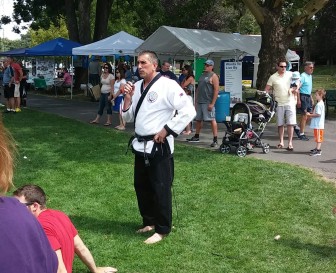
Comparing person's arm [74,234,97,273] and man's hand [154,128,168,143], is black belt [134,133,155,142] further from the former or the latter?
person's arm [74,234,97,273]

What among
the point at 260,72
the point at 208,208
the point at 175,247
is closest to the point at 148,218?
the point at 175,247

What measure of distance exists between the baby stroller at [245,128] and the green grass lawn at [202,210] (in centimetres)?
44

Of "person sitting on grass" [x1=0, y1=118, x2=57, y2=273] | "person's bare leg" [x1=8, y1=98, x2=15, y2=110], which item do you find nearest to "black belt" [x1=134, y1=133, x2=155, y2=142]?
"person sitting on grass" [x1=0, y1=118, x2=57, y2=273]

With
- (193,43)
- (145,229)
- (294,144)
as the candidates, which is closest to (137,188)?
(145,229)

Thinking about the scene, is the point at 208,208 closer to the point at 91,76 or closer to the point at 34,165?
the point at 34,165

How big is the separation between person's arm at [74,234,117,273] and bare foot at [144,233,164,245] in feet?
2.27

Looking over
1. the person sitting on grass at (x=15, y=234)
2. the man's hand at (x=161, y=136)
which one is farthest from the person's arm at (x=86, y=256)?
the person sitting on grass at (x=15, y=234)

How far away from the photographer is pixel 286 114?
1022 centimetres

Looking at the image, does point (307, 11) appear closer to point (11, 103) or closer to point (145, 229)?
point (11, 103)

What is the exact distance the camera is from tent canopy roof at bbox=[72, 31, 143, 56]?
740 inches

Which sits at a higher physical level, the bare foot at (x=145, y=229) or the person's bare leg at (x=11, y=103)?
the person's bare leg at (x=11, y=103)

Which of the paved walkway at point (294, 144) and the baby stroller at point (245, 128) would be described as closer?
A: the paved walkway at point (294, 144)

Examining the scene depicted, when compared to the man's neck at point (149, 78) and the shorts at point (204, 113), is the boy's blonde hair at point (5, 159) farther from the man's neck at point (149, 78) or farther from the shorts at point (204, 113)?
the shorts at point (204, 113)

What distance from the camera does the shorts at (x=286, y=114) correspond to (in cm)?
1016
